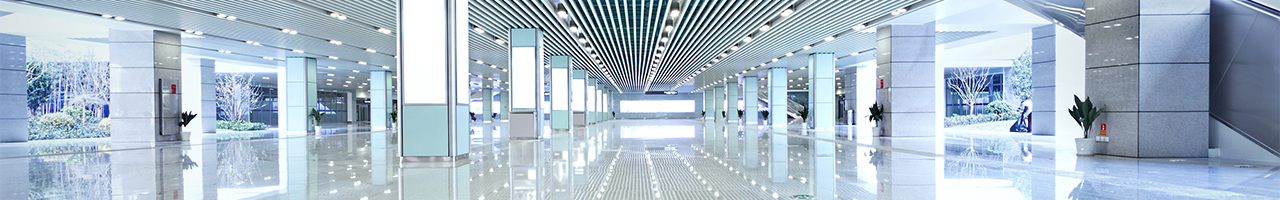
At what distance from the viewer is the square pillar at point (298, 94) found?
67.6 ft

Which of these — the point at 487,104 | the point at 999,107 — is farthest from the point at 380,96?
the point at 999,107

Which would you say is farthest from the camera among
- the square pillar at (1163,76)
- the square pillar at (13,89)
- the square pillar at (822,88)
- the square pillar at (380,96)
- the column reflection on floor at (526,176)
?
the square pillar at (380,96)

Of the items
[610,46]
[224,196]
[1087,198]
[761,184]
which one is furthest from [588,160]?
[610,46]

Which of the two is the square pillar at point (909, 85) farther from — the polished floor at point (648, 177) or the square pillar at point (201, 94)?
the square pillar at point (201, 94)

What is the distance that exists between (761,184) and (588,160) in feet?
9.40

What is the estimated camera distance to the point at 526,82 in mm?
13430

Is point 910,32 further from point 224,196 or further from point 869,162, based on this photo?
point 224,196

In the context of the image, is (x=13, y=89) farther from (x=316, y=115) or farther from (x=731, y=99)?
(x=731, y=99)

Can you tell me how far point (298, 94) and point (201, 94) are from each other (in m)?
4.31

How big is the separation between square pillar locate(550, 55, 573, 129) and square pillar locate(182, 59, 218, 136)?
39.3 ft

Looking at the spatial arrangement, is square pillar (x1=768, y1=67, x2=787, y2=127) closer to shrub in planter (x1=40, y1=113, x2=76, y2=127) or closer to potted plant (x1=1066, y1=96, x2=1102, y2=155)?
potted plant (x1=1066, y1=96, x2=1102, y2=155)

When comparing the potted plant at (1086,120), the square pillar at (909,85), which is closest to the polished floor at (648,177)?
the potted plant at (1086,120)

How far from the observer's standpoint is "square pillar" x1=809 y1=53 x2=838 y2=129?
1969cm

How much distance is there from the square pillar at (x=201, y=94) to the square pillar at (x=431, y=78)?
57.5 feet
